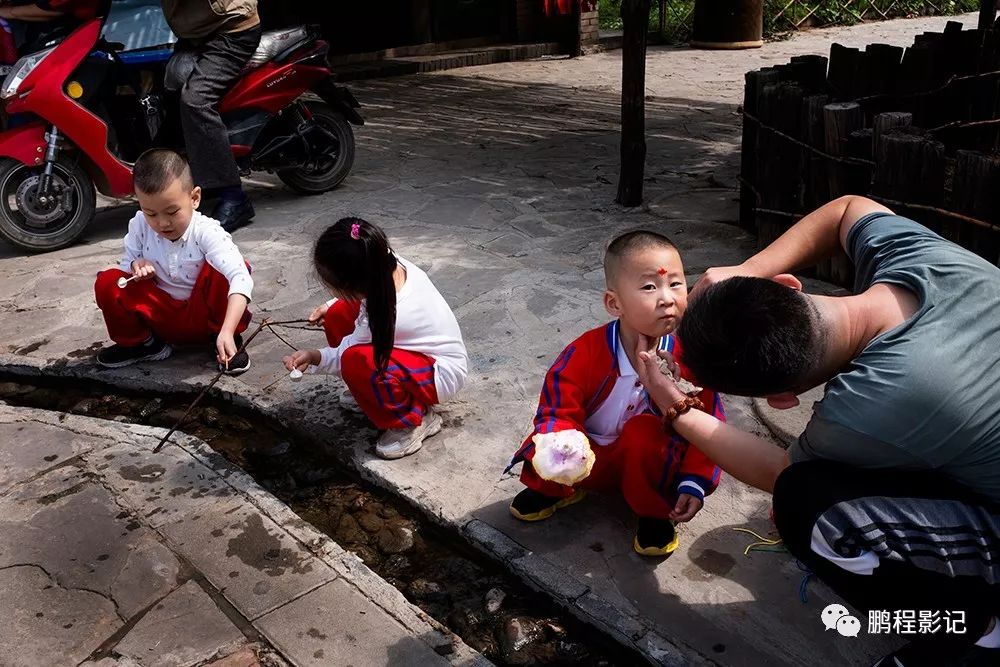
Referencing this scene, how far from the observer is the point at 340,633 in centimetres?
249

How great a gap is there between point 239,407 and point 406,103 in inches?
248

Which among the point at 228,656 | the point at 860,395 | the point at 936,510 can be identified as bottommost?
the point at 228,656

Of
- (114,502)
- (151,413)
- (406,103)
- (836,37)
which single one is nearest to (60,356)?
(151,413)

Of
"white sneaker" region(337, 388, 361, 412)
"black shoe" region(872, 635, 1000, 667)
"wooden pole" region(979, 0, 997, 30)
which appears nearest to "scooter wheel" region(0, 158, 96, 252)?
"white sneaker" region(337, 388, 361, 412)

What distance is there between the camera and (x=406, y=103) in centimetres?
952

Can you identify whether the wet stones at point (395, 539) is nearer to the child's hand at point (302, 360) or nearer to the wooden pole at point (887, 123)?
the child's hand at point (302, 360)

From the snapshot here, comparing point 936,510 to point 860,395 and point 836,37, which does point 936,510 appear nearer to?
point 860,395

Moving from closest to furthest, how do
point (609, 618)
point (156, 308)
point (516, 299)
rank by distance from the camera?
1. point (609, 618)
2. point (156, 308)
3. point (516, 299)

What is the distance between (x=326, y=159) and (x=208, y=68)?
3.69ft

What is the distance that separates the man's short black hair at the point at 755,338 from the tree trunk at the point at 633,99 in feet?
12.4

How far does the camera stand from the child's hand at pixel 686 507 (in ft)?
8.31

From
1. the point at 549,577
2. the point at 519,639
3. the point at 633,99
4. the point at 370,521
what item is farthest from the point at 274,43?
the point at 519,639

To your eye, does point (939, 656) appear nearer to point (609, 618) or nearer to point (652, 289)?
point (609, 618)

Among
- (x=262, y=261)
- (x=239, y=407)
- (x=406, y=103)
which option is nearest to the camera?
(x=239, y=407)
